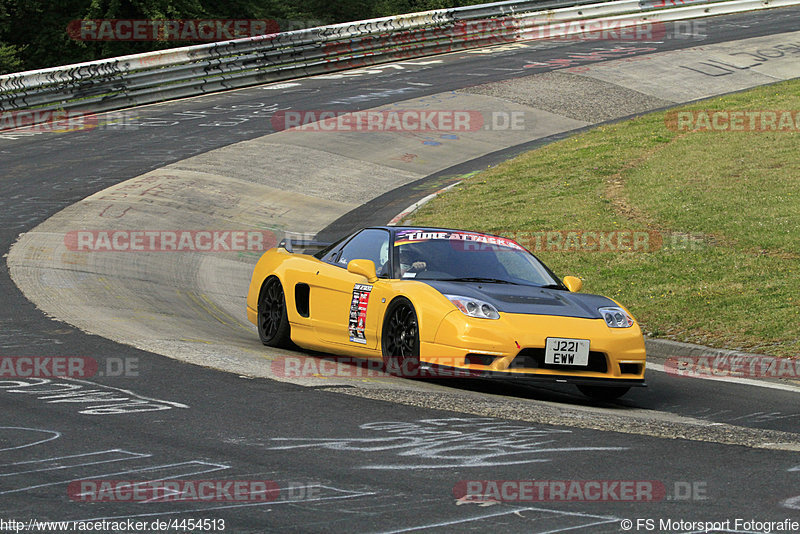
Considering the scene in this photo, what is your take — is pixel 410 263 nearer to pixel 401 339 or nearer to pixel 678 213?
pixel 401 339

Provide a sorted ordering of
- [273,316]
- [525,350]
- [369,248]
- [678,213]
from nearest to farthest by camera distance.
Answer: [525,350] < [369,248] < [273,316] < [678,213]

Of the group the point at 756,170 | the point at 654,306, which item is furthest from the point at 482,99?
the point at 654,306

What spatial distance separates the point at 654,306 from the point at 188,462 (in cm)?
716

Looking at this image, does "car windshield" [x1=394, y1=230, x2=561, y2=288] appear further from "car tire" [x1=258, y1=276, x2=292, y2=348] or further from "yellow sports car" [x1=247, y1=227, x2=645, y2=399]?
"car tire" [x1=258, y1=276, x2=292, y2=348]

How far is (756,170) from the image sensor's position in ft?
53.5

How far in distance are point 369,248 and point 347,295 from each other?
1.76 feet

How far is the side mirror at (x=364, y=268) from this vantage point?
8484 mm

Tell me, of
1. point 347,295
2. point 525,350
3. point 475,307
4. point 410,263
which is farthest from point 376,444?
point 347,295

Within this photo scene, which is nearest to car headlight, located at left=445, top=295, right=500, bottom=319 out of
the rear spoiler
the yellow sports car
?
the yellow sports car

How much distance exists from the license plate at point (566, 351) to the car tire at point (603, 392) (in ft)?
1.46

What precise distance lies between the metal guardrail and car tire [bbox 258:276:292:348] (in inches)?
598

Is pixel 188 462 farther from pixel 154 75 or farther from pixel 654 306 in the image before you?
pixel 154 75

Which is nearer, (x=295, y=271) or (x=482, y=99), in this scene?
(x=295, y=271)

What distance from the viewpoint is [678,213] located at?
48.0 ft
